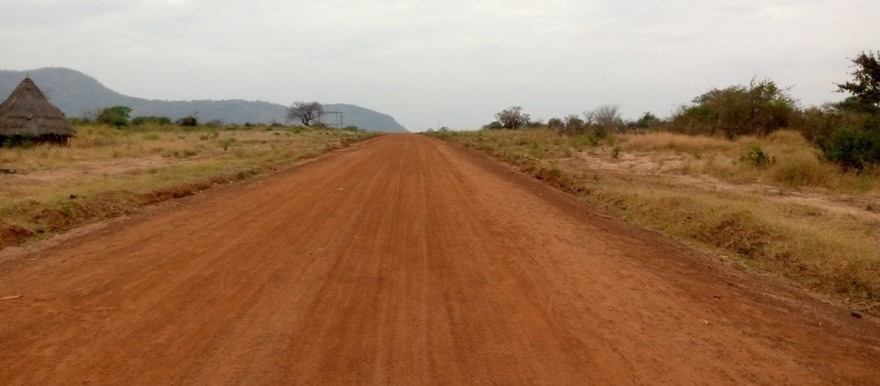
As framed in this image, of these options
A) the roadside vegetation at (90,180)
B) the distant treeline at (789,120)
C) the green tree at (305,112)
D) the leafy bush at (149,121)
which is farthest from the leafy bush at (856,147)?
the green tree at (305,112)

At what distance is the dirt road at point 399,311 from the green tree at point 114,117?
5479 cm

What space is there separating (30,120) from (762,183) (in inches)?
1205

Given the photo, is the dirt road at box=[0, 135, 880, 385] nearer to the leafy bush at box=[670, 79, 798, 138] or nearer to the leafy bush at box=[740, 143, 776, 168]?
the leafy bush at box=[740, 143, 776, 168]

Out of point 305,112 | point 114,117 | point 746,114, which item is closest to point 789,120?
point 746,114

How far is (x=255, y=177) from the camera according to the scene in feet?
57.9

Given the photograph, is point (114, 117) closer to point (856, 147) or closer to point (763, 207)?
point (856, 147)

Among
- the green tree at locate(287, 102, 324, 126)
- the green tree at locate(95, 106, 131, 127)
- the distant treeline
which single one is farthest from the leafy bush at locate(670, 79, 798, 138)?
the green tree at locate(287, 102, 324, 126)

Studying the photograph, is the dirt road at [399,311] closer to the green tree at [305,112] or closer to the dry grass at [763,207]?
the dry grass at [763,207]

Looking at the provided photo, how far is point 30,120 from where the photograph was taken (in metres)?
29.4

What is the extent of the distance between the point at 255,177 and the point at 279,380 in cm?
1409

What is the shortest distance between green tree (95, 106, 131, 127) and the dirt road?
5479 centimetres

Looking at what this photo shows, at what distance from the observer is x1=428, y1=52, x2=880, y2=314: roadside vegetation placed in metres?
8.65

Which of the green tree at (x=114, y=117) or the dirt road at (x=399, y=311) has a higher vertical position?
the green tree at (x=114, y=117)

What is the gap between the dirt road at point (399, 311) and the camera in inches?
179
